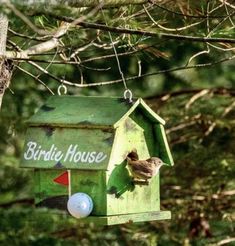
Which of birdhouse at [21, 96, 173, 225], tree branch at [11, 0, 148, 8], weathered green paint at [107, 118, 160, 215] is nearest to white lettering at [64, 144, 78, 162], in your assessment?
birdhouse at [21, 96, 173, 225]

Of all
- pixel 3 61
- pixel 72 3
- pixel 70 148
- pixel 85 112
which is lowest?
pixel 70 148

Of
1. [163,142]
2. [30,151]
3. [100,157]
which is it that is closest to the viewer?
[100,157]

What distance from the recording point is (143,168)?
3131 mm

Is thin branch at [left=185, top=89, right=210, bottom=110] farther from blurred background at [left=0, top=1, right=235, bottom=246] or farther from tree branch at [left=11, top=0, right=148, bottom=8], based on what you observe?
tree branch at [left=11, top=0, right=148, bottom=8]

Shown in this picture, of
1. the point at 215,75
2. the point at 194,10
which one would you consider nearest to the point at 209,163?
the point at 215,75

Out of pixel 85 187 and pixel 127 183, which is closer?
pixel 85 187

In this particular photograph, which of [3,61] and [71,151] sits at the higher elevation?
[3,61]

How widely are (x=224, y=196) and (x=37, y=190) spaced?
2.65m

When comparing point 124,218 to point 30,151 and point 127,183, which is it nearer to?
point 127,183

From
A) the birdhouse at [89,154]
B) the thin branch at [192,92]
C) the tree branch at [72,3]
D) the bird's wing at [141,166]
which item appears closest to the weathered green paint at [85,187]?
the birdhouse at [89,154]

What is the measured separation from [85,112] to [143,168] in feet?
0.76

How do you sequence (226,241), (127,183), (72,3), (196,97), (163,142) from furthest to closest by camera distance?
(196,97) < (226,241) < (163,142) < (127,183) < (72,3)

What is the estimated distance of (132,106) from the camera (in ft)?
10.2

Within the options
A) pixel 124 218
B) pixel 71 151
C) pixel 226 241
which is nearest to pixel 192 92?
pixel 226 241
